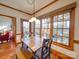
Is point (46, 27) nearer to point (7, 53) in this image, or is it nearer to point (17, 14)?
point (17, 14)

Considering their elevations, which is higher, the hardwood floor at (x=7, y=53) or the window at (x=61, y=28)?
the window at (x=61, y=28)

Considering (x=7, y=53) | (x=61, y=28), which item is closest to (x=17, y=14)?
(x=7, y=53)

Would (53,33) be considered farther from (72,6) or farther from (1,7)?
(1,7)

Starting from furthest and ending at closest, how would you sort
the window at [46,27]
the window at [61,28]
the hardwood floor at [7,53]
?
1. the window at [46,27]
2. the hardwood floor at [7,53]
3. the window at [61,28]

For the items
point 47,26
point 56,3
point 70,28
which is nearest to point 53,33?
point 47,26

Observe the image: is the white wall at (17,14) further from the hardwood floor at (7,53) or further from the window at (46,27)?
the window at (46,27)

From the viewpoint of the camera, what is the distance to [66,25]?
3184 mm

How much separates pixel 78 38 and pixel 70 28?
1.65ft

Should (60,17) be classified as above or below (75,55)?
above

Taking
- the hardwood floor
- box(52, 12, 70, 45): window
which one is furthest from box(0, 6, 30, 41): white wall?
box(52, 12, 70, 45): window

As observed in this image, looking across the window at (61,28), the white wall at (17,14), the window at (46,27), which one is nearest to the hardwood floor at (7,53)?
the white wall at (17,14)

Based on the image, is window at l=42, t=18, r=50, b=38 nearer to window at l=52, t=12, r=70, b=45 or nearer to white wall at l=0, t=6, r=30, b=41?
window at l=52, t=12, r=70, b=45

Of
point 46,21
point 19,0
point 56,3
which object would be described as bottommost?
point 46,21

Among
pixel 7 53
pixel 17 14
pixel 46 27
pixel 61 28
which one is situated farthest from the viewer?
pixel 17 14
